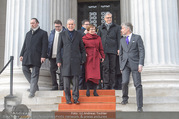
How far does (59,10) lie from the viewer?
1173cm

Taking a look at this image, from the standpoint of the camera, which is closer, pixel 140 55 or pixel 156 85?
pixel 140 55

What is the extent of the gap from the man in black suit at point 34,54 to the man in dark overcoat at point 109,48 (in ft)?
5.42

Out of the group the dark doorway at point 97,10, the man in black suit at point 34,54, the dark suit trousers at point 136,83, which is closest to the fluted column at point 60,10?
the dark doorway at point 97,10

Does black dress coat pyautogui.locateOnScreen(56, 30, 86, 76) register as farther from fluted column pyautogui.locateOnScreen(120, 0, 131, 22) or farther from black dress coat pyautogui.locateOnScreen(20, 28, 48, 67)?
fluted column pyautogui.locateOnScreen(120, 0, 131, 22)

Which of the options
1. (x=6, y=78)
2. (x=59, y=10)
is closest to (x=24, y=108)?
(x=6, y=78)

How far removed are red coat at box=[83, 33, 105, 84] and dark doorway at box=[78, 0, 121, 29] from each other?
552 centimetres

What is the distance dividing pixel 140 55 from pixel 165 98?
130 centimetres

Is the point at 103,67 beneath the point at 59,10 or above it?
beneath

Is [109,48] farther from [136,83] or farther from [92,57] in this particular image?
[136,83]

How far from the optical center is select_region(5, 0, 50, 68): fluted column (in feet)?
27.6

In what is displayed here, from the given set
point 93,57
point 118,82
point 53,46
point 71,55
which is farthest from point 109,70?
point 71,55

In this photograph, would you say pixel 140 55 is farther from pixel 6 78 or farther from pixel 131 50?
pixel 6 78

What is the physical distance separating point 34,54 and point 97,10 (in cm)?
618

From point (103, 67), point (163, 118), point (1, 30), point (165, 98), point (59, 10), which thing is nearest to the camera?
point (163, 118)
